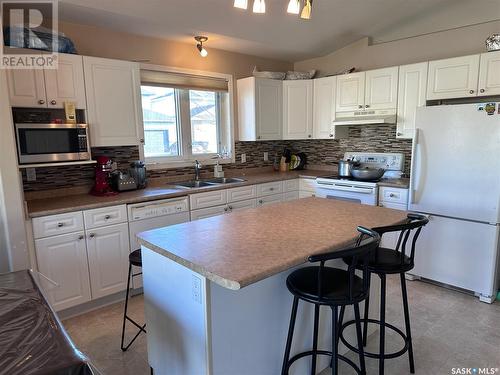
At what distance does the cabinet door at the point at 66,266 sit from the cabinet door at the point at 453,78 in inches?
139

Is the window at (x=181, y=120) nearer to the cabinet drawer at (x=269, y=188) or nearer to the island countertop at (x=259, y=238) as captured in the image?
the cabinet drawer at (x=269, y=188)

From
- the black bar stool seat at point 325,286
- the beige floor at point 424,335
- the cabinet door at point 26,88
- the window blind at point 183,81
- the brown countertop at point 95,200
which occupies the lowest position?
the beige floor at point 424,335

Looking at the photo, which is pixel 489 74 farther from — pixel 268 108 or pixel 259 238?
pixel 259 238

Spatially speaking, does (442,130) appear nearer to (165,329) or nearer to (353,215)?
(353,215)

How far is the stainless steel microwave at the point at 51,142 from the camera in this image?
8.12 feet

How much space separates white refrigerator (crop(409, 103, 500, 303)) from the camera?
9.12ft

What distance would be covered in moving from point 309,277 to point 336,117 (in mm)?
2974

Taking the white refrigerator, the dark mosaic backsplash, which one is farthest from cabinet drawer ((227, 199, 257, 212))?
the white refrigerator

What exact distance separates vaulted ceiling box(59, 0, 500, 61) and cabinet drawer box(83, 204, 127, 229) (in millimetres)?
1602

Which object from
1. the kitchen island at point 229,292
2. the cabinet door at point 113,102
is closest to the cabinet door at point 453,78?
the kitchen island at point 229,292

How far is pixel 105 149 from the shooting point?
3.26m

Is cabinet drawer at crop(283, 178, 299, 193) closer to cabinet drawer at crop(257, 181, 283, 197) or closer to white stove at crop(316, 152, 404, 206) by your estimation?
→ cabinet drawer at crop(257, 181, 283, 197)

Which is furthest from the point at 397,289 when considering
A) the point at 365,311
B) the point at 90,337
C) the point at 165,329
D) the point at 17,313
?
the point at 17,313

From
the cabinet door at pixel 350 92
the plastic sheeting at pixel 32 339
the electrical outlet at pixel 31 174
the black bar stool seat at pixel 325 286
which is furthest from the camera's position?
the cabinet door at pixel 350 92
